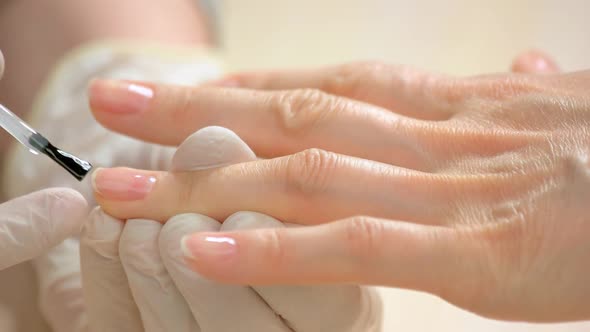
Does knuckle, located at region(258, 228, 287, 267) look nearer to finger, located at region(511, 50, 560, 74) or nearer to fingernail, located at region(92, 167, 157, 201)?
fingernail, located at region(92, 167, 157, 201)

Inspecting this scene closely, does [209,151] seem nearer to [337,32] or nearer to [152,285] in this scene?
[152,285]

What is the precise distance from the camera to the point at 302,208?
0.68m

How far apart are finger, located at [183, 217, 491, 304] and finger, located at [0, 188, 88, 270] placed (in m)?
0.16

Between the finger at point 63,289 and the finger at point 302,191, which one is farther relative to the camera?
the finger at point 63,289

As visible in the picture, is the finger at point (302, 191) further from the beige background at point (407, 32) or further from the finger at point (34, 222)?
the beige background at point (407, 32)

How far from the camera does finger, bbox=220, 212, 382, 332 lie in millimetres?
631

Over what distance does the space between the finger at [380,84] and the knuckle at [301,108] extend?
0.12 m

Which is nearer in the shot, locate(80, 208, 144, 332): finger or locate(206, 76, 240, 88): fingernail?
locate(80, 208, 144, 332): finger

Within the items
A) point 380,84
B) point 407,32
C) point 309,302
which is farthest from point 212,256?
point 407,32

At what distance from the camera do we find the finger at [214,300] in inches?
24.8

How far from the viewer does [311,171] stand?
2.25 ft

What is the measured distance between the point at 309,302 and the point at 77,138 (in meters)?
0.62

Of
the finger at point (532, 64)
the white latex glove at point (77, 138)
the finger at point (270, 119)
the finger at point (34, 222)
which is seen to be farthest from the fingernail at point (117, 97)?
the finger at point (532, 64)

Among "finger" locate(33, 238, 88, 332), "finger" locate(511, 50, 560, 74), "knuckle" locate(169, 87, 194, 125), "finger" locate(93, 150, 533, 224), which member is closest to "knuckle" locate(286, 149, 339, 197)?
"finger" locate(93, 150, 533, 224)
